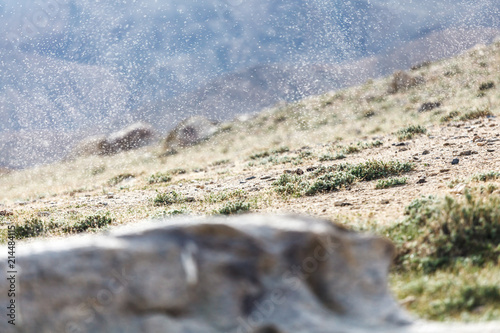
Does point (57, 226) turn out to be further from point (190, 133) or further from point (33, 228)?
point (190, 133)

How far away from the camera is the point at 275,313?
358 cm

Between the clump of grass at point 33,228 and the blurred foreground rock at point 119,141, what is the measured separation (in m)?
38.0

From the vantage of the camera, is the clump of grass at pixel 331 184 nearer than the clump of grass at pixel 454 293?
No

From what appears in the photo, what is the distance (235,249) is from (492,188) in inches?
261

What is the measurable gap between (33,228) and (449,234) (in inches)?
380

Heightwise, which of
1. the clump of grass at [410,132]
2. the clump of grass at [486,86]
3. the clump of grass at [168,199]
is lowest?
the clump of grass at [168,199]

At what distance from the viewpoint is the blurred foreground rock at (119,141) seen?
49812 mm

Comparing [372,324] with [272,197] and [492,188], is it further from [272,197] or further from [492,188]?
[272,197]

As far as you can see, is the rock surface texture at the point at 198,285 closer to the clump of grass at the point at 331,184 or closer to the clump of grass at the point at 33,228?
the clump of grass at the point at 331,184

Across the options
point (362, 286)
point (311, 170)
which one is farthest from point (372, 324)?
point (311, 170)

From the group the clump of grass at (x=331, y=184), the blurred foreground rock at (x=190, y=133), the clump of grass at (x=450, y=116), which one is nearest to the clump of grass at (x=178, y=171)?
the clump of grass at (x=331, y=184)

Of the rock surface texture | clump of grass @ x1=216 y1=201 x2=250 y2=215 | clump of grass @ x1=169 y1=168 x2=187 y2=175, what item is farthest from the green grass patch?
clump of grass @ x1=169 y1=168 x2=187 y2=175

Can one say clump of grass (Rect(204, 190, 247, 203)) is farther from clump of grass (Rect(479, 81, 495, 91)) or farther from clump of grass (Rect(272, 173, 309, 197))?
clump of grass (Rect(479, 81, 495, 91))

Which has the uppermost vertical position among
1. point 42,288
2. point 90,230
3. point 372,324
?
point 42,288
